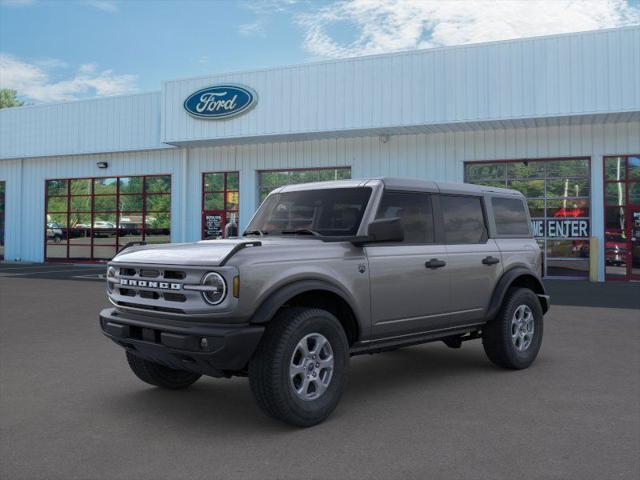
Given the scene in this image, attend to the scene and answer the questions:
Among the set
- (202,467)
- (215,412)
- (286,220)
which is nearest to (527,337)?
(286,220)

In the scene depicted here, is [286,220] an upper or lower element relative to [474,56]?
lower

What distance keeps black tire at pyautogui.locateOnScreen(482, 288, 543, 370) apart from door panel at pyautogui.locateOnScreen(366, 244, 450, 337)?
2.70 feet

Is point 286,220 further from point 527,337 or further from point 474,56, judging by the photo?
point 474,56

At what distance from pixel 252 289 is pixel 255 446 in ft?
3.44

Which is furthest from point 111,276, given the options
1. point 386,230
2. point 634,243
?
point 634,243

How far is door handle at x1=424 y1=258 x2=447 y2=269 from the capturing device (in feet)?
18.5

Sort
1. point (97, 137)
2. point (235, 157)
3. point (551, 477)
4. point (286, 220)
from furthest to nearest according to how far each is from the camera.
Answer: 1. point (97, 137)
2. point (235, 157)
3. point (286, 220)
4. point (551, 477)

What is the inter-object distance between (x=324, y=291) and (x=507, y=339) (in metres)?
2.48

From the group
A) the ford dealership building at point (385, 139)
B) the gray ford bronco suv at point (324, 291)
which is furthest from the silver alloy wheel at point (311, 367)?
the ford dealership building at point (385, 139)

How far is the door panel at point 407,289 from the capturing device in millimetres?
5230

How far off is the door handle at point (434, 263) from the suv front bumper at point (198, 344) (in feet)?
6.22

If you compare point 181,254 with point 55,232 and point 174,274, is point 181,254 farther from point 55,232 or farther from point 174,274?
point 55,232

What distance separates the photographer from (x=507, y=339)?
6.40 metres

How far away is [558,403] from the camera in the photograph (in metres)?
5.24
